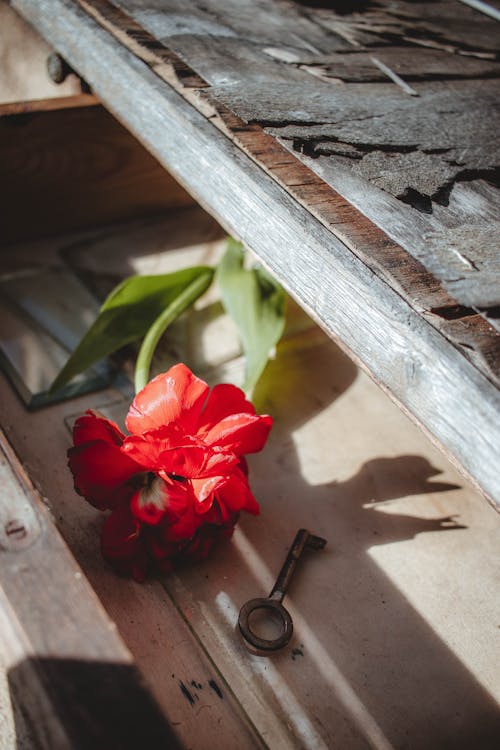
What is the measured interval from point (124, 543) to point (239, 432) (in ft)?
0.69

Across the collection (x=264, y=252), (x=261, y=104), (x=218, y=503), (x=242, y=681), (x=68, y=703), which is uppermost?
(x=261, y=104)

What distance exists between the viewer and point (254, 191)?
729 mm

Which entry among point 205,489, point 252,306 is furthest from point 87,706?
point 252,306

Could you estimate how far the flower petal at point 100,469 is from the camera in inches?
27.5

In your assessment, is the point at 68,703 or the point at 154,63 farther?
the point at 154,63

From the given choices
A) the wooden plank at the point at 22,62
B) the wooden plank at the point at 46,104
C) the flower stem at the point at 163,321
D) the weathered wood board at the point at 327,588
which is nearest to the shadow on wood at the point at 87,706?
the weathered wood board at the point at 327,588

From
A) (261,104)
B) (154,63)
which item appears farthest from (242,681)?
(154,63)

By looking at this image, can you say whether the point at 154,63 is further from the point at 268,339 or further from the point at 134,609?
the point at 134,609

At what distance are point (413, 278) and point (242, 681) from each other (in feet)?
1.66

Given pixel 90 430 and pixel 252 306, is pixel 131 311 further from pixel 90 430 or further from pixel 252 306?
pixel 90 430

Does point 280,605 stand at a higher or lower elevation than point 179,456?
lower

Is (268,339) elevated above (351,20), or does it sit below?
below

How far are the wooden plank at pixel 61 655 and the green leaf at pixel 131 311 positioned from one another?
0.52 meters

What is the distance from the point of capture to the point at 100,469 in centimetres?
71
